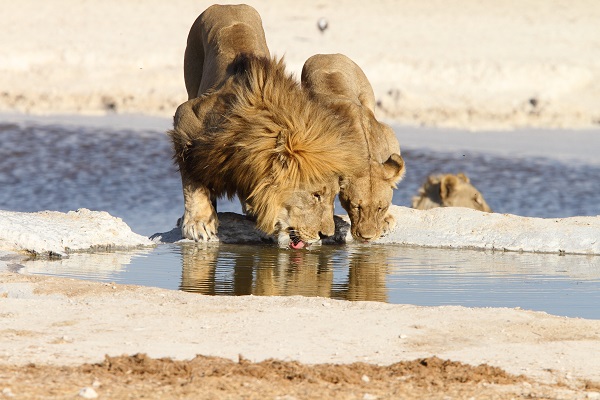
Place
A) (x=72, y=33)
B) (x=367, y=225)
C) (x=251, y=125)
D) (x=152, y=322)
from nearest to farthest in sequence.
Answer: (x=152, y=322)
(x=251, y=125)
(x=367, y=225)
(x=72, y=33)

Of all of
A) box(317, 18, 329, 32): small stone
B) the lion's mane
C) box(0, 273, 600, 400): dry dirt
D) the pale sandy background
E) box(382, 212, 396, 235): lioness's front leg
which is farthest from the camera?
box(317, 18, 329, 32): small stone

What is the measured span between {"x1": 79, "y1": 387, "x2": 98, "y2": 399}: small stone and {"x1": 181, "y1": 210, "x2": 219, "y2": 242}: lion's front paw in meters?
4.95

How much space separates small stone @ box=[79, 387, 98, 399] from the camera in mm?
4527

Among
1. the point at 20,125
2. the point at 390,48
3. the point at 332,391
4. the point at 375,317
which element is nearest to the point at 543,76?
the point at 390,48

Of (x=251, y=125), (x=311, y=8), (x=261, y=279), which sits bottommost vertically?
(x=261, y=279)

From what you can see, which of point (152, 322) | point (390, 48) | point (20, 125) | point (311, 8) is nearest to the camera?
point (152, 322)

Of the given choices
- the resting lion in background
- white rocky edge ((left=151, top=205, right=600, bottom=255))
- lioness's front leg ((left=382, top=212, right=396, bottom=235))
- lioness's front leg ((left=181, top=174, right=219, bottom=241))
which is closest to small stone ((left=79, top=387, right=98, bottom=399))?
lioness's front leg ((left=181, top=174, right=219, bottom=241))

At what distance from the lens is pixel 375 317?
6234 millimetres

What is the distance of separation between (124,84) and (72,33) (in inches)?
193

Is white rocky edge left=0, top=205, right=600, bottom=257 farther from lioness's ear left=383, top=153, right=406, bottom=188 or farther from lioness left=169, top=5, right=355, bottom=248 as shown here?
lioness's ear left=383, top=153, right=406, bottom=188

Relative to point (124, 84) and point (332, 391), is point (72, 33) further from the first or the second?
point (332, 391)

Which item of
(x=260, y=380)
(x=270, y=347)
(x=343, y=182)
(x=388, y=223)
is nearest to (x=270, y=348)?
(x=270, y=347)

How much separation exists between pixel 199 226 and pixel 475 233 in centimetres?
225

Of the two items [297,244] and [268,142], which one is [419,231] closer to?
[297,244]
